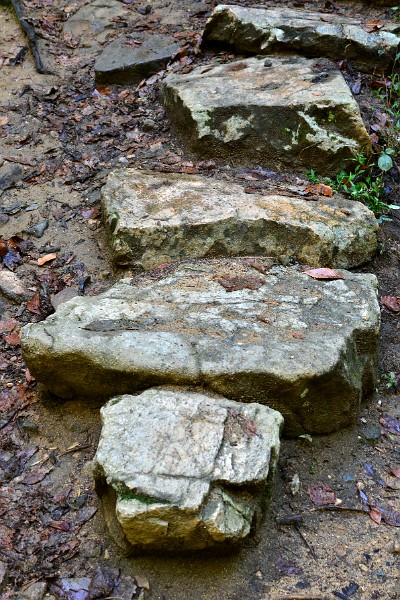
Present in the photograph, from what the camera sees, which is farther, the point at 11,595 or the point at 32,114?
the point at 32,114

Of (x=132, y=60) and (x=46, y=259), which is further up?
(x=132, y=60)

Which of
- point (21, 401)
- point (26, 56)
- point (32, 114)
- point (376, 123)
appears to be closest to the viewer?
point (21, 401)

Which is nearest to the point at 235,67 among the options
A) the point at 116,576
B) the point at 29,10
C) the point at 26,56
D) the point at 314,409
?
the point at 26,56

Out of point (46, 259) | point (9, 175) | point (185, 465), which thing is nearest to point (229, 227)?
point (46, 259)

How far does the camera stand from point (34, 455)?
3.17 m

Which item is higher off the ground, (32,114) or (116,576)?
(32,114)

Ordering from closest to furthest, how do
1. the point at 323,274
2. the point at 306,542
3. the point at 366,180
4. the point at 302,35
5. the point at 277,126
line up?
the point at 306,542 → the point at 323,274 → the point at 366,180 → the point at 277,126 → the point at 302,35

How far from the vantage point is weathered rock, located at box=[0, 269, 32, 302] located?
4031 mm

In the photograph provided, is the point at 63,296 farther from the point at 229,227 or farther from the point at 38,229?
the point at 229,227

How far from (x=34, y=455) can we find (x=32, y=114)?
3472 mm

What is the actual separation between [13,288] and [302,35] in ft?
11.5

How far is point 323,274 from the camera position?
385 cm

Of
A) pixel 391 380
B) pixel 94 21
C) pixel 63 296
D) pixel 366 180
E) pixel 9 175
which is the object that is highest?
pixel 94 21

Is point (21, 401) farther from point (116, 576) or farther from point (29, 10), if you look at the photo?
point (29, 10)
